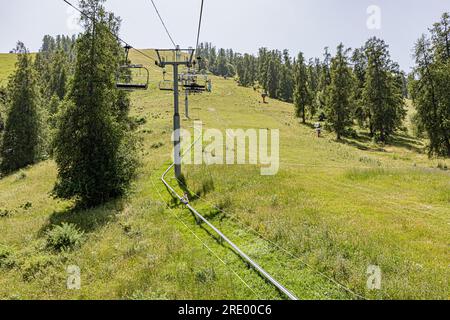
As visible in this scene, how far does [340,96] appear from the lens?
64250 mm

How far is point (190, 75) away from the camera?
23.3 m

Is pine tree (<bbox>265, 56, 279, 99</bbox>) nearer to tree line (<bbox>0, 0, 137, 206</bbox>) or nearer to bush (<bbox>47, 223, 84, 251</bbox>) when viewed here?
tree line (<bbox>0, 0, 137, 206</bbox>)

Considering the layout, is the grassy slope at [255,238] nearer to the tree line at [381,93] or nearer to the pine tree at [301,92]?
the tree line at [381,93]

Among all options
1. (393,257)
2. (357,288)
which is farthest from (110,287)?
(393,257)

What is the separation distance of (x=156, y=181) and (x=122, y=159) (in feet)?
10.2

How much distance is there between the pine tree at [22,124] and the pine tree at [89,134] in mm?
32166

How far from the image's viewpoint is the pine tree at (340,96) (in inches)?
2500

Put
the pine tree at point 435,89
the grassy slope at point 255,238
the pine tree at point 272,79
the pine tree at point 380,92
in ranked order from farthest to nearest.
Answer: the pine tree at point 272,79
the pine tree at point 380,92
the pine tree at point 435,89
the grassy slope at point 255,238
